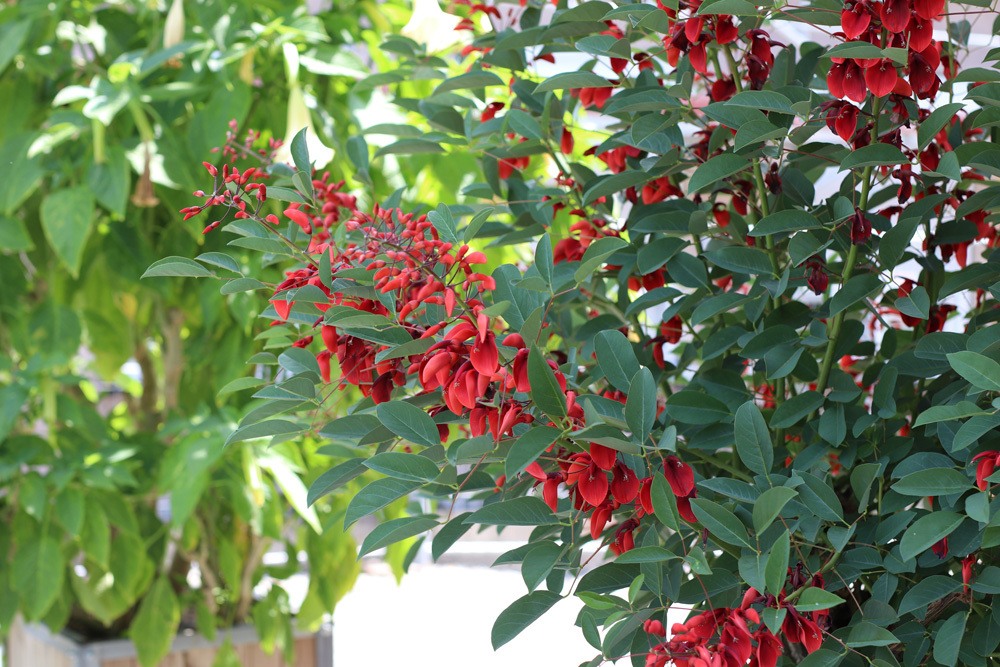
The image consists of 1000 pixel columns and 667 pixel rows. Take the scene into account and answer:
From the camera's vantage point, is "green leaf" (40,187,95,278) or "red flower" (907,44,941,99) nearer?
"red flower" (907,44,941,99)

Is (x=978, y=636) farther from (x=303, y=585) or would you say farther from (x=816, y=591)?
(x=303, y=585)

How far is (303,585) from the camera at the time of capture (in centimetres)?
446

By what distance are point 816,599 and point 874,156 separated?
224 millimetres

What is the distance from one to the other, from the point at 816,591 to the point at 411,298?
22 cm

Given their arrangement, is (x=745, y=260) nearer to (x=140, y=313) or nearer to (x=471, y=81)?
(x=471, y=81)

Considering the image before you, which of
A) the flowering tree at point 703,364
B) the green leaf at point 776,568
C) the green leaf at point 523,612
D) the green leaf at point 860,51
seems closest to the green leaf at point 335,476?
the flowering tree at point 703,364

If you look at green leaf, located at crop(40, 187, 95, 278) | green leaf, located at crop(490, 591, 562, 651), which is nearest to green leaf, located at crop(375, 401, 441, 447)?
green leaf, located at crop(490, 591, 562, 651)

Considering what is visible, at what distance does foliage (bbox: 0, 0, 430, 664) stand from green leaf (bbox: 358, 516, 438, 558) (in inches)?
21.4

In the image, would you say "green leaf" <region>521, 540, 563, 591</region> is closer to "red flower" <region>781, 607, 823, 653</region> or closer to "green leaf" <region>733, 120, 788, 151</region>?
"red flower" <region>781, 607, 823, 653</region>

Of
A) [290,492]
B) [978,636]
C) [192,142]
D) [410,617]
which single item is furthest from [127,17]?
[410,617]

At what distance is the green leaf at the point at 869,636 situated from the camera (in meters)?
0.44

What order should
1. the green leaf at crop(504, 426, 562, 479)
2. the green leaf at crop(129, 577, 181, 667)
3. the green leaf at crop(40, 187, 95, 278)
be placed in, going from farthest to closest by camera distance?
the green leaf at crop(129, 577, 181, 667) → the green leaf at crop(40, 187, 95, 278) → the green leaf at crop(504, 426, 562, 479)

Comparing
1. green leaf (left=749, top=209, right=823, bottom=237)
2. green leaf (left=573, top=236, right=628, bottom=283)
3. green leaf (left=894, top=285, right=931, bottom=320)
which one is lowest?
green leaf (left=894, top=285, right=931, bottom=320)

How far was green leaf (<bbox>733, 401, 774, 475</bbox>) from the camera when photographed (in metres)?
0.48
